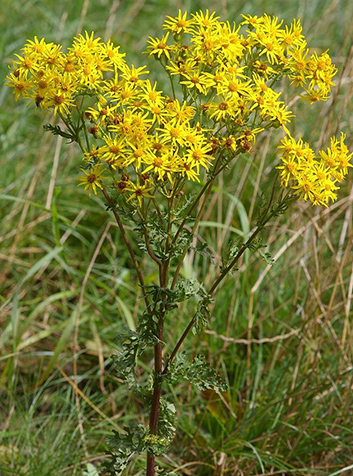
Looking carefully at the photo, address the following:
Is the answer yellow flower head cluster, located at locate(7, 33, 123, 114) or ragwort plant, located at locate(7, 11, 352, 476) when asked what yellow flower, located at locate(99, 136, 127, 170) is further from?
yellow flower head cluster, located at locate(7, 33, 123, 114)

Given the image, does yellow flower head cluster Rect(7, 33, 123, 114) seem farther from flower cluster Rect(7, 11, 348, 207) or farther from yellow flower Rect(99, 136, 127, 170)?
yellow flower Rect(99, 136, 127, 170)

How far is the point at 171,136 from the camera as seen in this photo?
1.64 metres

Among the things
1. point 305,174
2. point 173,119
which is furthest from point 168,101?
point 305,174

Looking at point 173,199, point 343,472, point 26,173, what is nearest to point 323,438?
point 343,472

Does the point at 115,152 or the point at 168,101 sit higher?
the point at 168,101

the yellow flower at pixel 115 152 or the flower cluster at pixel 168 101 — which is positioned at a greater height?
the flower cluster at pixel 168 101

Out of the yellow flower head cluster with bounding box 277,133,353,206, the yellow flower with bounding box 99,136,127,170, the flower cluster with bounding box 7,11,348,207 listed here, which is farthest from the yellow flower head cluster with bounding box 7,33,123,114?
the yellow flower head cluster with bounding box 277,133,353,206

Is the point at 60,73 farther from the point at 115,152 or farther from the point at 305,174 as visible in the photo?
the point at 305,174

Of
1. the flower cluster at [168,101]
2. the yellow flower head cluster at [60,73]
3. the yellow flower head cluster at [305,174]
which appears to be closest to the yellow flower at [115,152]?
the flower cluster at [168,101]

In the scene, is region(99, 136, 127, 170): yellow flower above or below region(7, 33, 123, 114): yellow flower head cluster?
below

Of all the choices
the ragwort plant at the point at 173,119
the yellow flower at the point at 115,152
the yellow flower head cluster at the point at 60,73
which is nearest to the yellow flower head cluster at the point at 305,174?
the ragwort plant at the point at 173,119

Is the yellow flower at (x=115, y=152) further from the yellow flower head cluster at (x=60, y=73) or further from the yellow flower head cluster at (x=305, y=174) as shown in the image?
the yellow flower head cluster at (x=305, y=174)

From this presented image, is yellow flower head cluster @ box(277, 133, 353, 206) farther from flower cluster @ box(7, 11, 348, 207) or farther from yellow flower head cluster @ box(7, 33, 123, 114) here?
yellow flower head cluster @ box(7, 33, 123, 114)

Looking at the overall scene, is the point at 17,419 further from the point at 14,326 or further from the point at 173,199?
the point at 173,199
